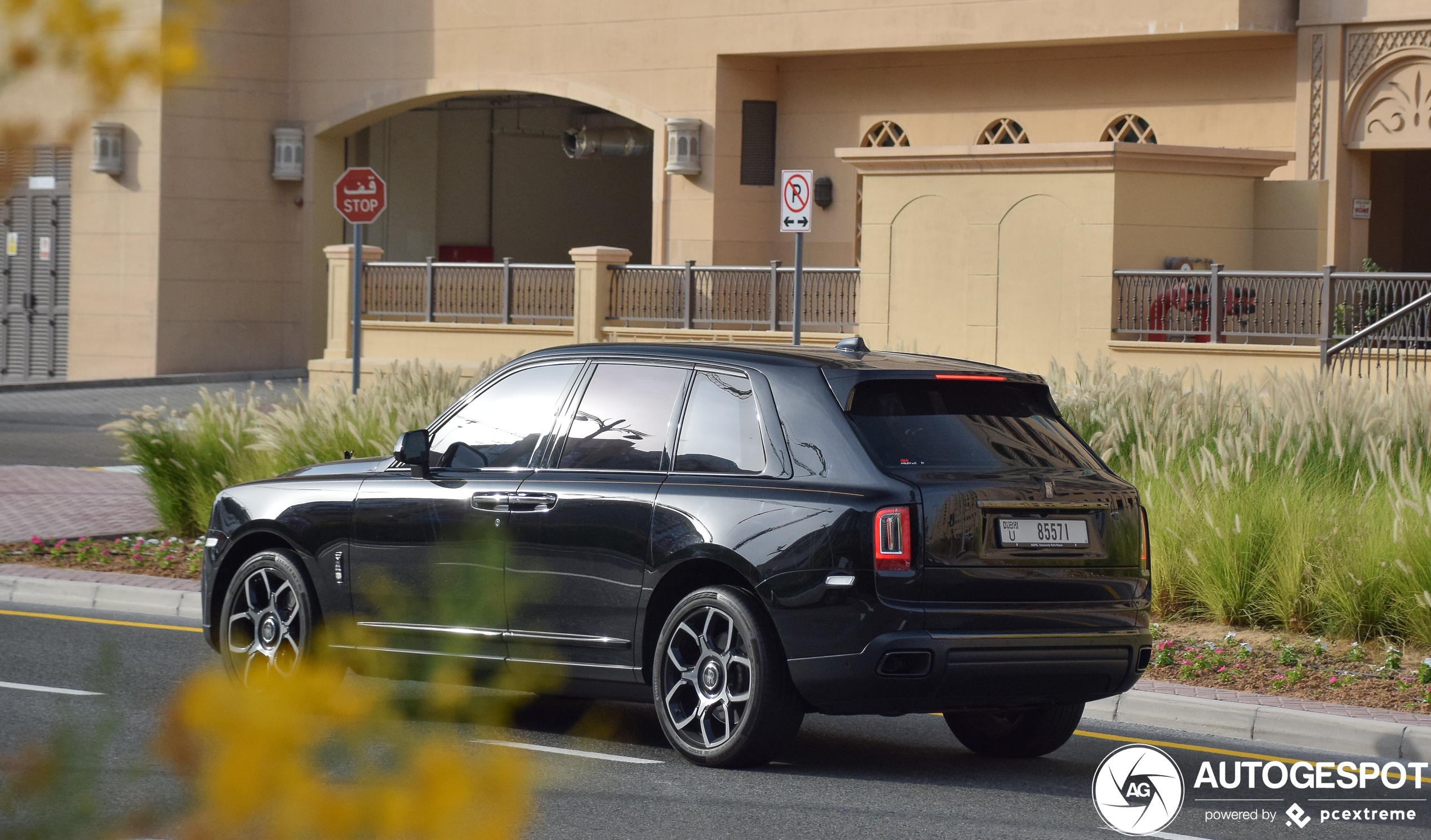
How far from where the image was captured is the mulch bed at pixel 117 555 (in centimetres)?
1336

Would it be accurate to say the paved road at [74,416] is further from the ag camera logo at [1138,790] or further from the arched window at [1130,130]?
the ag camera logo at [1138,790]

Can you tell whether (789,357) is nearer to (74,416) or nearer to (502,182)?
(74,416)

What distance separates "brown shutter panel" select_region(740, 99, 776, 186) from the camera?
101ft

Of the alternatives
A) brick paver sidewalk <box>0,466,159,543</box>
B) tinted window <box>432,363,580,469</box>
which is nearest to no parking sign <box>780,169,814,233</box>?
brick paver sidewalk <box>0,466,159,543</box>

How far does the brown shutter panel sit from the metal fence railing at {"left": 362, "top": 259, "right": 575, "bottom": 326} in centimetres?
400

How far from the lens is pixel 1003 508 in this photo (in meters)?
6.96

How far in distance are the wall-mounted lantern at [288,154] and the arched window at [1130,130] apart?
14.6 metres

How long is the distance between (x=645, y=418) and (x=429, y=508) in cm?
108

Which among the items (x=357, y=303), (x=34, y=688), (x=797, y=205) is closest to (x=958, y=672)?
(x=34, y=688)

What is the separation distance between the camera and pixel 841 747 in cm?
800

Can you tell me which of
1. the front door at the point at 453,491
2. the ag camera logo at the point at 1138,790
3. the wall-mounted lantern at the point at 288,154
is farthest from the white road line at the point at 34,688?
the wall-mounted lantern at the point at 288,154

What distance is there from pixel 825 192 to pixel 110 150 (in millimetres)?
13086

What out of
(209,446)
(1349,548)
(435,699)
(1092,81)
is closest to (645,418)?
(1349,548)

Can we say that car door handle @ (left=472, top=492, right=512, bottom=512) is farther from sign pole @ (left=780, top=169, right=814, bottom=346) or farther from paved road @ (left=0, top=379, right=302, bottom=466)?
paved road @ (left=0, top=379, right=302, bottom=466)
